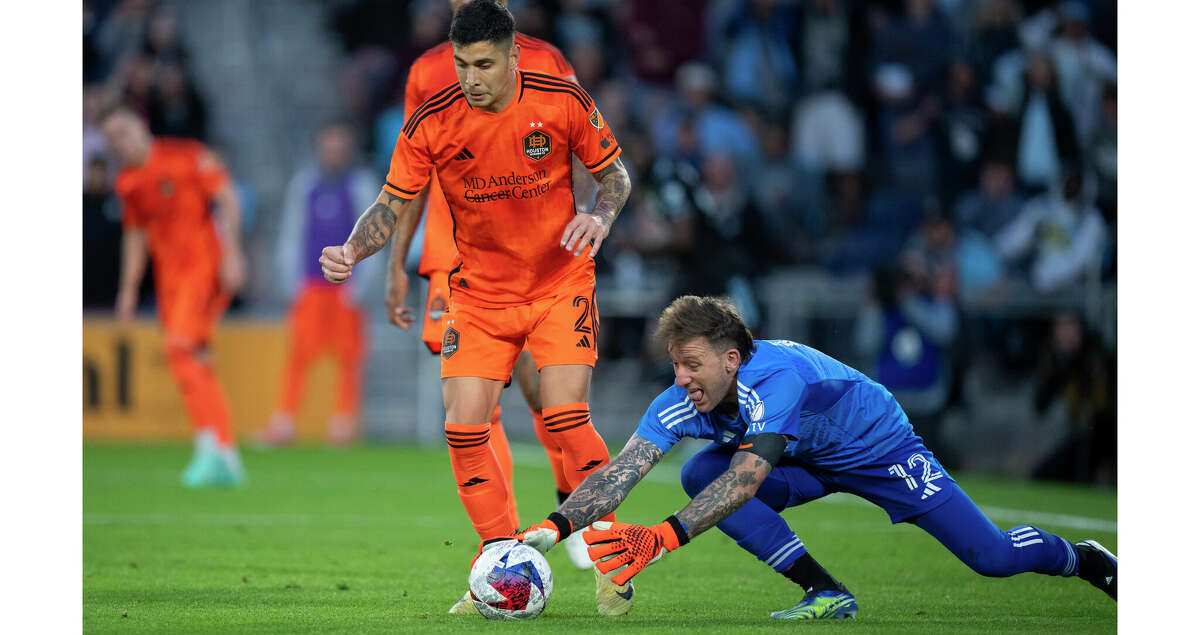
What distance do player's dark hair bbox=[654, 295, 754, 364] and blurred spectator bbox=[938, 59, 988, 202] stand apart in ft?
32.0

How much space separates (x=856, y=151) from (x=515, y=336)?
10.4 metres

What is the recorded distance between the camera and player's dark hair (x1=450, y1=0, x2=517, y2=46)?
18.4 ft

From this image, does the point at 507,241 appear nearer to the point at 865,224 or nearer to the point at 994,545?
the point at 994,545

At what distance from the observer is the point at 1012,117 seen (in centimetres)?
1460

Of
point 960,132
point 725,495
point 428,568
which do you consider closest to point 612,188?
point 725,495

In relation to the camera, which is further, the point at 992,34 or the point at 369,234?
the point at 992,34

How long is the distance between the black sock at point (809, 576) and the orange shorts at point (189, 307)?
681cm

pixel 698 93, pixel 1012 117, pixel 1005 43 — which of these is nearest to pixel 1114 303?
pixel 1012 117

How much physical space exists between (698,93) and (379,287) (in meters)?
4.26

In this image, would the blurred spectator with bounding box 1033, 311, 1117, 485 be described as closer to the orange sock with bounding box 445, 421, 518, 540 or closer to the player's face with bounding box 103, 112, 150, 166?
the orange sock with bounding box 445, 421, 518, 540

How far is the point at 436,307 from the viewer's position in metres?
6.96

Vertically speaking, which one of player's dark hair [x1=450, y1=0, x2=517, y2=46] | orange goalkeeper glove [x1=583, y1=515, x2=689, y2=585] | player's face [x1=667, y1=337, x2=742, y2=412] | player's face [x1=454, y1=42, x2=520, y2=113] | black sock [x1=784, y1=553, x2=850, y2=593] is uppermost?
player's dark hair [x1=450, y1=0, x2=517, y2=46]

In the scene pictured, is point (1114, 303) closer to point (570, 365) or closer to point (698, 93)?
point (698, 93)

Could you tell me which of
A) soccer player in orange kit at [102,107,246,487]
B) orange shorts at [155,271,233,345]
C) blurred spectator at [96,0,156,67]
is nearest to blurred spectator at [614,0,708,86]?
blurred spectator at [96,0,156,67]
